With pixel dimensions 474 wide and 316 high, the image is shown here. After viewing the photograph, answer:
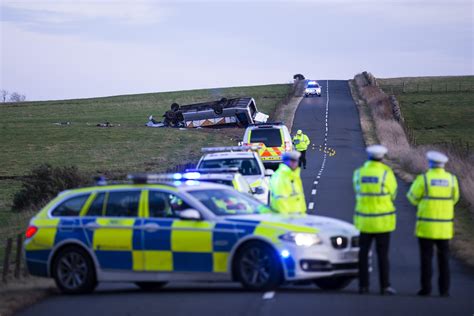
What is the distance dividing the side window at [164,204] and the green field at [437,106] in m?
32.5

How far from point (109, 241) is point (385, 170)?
3901 mm

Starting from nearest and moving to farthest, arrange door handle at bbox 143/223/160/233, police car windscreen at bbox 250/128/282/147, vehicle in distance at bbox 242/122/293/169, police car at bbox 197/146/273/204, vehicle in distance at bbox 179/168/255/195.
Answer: door handle at bbox 143/223/160/233 → vehicle in distance at bbox 179/168/255/195 → police car at bbox 197/146/273/204 → vehicle in distance at bbox 242/122/293/169 → police car windscreen at bbox 250/128/282/147

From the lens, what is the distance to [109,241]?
1362 cm

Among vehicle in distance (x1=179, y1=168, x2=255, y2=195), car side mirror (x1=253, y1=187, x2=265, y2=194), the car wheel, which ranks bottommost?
the car wheel

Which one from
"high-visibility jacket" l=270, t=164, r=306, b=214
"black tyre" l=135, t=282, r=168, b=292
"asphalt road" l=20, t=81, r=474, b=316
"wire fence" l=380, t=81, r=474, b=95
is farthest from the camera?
"wire fence" l=380, t=81, r=474, b=95

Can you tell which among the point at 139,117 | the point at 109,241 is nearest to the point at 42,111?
the point at 139,117

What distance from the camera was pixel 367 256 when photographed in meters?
12.8

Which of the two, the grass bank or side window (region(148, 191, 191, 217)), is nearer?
side window (region(148, 191, 191, 217))

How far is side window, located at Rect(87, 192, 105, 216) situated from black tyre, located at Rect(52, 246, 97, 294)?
543 mm

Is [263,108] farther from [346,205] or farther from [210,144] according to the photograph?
[346,205]

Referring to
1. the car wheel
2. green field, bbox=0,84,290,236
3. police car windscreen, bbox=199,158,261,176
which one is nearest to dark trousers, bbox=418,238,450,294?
the car wheel

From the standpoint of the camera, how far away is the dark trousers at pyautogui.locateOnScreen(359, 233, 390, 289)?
12789 mm

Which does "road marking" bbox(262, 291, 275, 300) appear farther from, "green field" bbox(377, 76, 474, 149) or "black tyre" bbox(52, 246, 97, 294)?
"green field" bbox(377, 76, 474, 149)

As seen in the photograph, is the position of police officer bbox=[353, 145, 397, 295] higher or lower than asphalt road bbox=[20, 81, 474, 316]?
higher
